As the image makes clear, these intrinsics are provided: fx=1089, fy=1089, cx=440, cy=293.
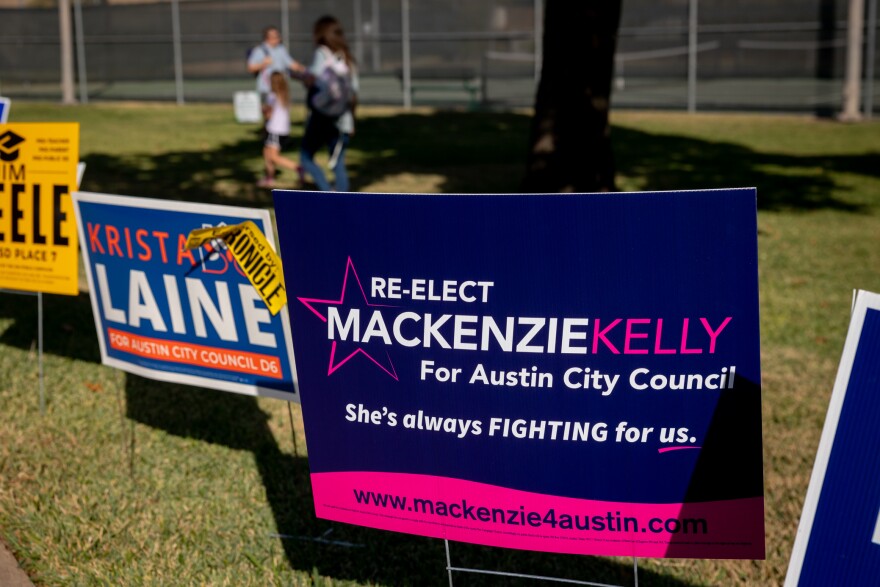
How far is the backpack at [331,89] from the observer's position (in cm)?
1145

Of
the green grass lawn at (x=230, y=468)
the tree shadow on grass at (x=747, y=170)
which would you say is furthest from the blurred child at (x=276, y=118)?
the green grass lawn at (x=230, y=468)

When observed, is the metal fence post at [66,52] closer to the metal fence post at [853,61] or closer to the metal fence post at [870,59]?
the metal fence post at [853,61]

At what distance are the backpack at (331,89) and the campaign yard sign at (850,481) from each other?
9295mm

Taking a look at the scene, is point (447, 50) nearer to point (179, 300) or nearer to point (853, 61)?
point (853, 61)

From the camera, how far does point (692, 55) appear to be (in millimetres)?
24438

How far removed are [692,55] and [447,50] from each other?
6.02 metres

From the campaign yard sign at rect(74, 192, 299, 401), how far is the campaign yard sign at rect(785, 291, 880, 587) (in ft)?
7.52

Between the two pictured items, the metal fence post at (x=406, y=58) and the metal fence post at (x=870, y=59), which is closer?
the metal fence post at (x=870, y=59)

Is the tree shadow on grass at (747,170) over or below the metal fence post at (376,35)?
below

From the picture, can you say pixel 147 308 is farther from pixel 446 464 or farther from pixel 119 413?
pixel 446 464

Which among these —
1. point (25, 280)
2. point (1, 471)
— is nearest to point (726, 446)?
point (1, 471)

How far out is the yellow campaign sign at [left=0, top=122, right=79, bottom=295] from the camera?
213 inches

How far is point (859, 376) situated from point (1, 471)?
13.1 feet

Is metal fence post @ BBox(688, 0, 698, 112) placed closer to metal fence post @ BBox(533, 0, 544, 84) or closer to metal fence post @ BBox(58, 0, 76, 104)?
metal fence post @ BBox(533, 0, 544, 84)
